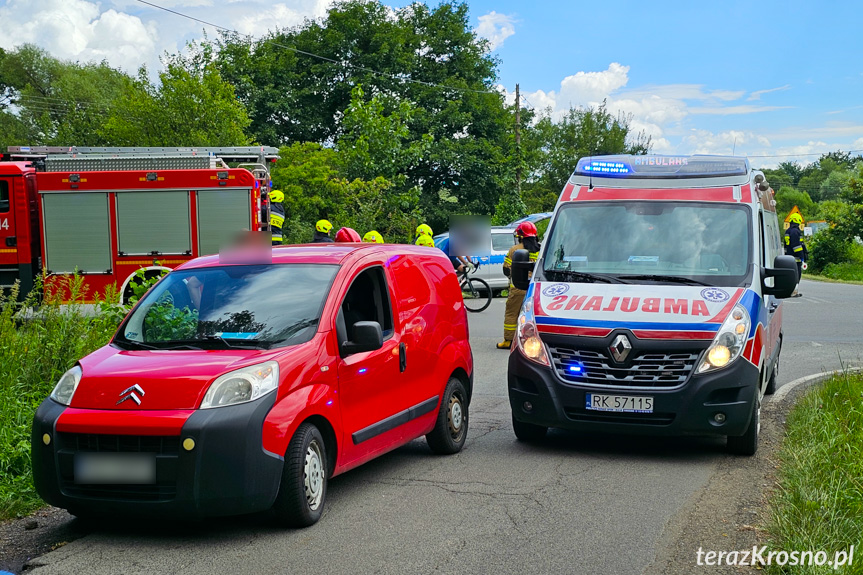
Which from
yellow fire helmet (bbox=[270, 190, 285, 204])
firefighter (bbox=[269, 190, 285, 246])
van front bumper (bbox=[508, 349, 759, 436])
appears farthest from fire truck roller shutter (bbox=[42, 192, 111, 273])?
van front bumper (bbox=[508, 349, 759, 436])

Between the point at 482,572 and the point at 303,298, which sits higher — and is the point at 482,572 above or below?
below

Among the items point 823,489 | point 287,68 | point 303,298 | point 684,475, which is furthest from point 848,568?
point 287,68

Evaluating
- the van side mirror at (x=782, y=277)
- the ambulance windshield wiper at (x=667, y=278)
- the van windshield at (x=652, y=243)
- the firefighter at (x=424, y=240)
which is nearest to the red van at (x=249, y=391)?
the van windshield at (x=652, y=243)

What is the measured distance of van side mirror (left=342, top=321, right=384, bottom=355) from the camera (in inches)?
235

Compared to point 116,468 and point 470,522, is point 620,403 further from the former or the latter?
point 116,468

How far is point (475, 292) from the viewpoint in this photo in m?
21.0

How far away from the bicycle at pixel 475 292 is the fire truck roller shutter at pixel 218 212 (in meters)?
5.59

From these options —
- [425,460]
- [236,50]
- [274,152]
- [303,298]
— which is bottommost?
[425,460]

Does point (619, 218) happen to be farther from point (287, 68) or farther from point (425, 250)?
point (287, 68)

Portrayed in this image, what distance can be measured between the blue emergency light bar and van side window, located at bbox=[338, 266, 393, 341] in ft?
9.45

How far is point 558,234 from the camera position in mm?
8469

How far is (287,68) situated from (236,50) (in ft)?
8.91

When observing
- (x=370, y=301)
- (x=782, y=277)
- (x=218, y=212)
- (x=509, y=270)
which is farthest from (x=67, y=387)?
(x=218, y=212)

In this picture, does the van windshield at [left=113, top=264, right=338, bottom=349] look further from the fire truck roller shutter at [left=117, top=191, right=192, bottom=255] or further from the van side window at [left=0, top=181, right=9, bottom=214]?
the van side window at [left=0, top=181, right=9, bottom=214]
